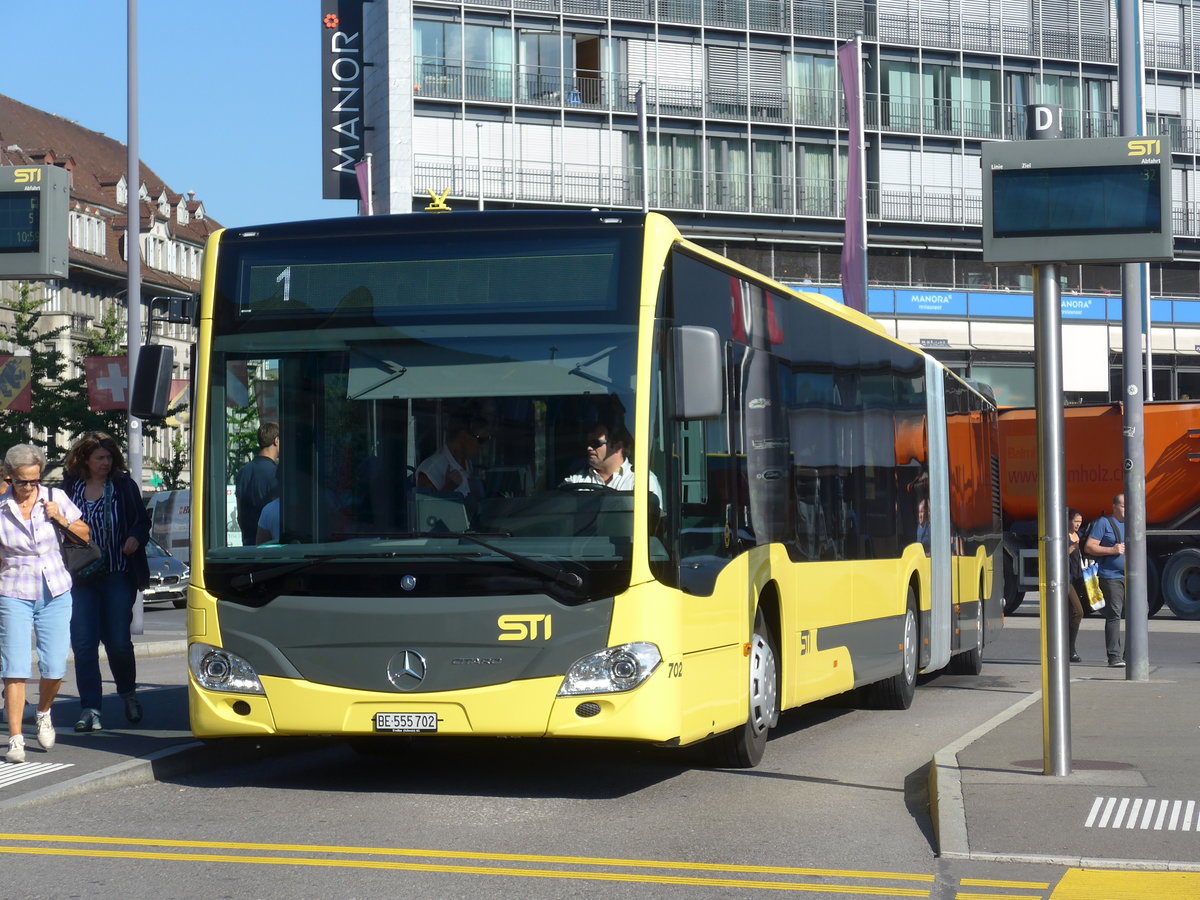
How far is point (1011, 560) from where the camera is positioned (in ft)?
103

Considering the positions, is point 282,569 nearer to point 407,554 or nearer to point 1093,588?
point 407,554

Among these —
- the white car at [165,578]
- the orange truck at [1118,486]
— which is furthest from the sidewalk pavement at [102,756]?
the white car at [165,578]

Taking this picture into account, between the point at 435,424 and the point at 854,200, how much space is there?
2298 cm

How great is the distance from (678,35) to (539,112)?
4.74 meters

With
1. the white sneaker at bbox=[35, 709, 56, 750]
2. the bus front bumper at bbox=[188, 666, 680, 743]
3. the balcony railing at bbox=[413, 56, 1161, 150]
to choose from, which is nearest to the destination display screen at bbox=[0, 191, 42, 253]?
the white sneaker at bbox=[35, 709, 56, 750]

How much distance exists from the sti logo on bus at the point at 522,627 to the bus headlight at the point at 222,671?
1296 millimetres

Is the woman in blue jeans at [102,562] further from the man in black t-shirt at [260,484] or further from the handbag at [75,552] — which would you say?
the man in black t-shirt at [260,484]

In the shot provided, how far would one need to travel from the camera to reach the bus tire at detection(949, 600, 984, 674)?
61.3 ft

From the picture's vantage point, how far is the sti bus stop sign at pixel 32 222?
14750 mm

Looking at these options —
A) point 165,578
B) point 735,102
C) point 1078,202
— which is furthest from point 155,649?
point 735,102

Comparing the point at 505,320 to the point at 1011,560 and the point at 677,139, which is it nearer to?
the point at 1011,560

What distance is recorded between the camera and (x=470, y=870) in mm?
7207

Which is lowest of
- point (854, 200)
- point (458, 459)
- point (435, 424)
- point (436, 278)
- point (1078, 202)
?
point (458, 459)

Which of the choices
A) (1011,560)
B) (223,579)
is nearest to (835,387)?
(223,579)
